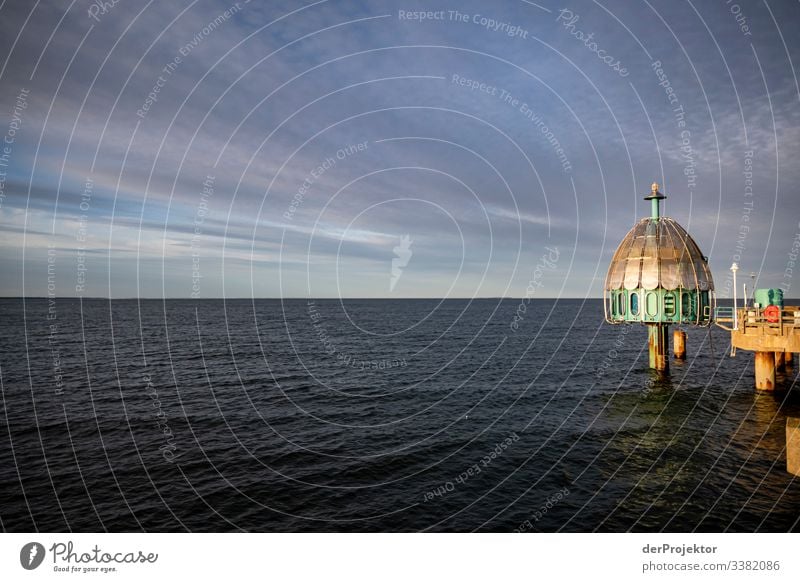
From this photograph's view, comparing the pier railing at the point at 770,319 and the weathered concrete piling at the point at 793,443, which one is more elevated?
the pier railing at the point at 770,319

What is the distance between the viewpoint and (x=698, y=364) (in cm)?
5159

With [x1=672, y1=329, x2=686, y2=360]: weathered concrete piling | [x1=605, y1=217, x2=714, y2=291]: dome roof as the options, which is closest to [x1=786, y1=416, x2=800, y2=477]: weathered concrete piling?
[x1=605, y1=217, x2=714, y2=291]: dome roof

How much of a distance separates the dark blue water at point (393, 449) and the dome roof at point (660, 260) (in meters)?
10.0

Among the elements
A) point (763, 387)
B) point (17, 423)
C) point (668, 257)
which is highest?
point (668, 257)

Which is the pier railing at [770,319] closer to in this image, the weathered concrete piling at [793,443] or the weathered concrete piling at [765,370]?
the weathered concrete piling at [765,370]

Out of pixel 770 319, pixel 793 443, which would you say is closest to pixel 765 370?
pixel 770 319

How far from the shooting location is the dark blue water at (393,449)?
56.9ft

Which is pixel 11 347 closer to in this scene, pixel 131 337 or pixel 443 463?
pixel 131 337

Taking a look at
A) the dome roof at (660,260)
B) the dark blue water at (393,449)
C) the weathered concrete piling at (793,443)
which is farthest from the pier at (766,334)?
the weathered concrete piling at (793,443)

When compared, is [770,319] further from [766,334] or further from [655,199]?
[655,199]
